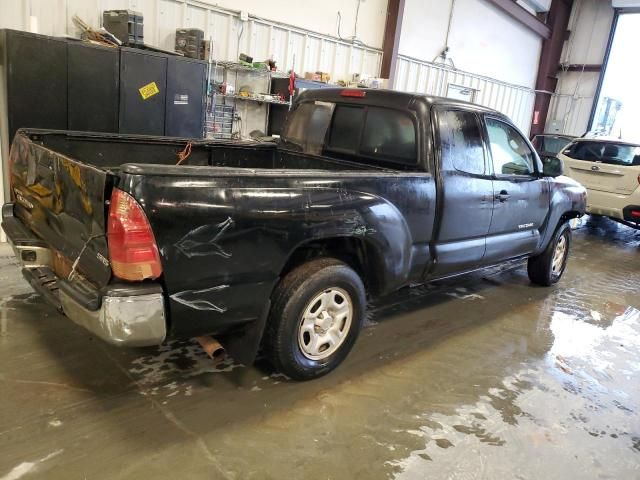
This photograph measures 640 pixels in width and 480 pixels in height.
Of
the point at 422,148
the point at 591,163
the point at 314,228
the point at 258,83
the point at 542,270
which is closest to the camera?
the point at 314,228

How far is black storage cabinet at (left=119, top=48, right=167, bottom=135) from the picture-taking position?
5438 millimetres

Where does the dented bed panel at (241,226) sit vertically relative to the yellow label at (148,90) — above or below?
below

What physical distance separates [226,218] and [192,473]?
116cm

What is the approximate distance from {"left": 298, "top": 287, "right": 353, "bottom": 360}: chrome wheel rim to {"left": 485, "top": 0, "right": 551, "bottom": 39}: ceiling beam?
11.8 m

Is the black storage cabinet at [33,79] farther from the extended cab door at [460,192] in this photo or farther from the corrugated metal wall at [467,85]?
the corrugated metal wall at [467,85]

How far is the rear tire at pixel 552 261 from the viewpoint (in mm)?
5336

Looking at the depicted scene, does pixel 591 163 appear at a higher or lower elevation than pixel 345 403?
higher

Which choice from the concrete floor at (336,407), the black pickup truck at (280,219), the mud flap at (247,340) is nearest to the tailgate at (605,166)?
the black pickup truck at (280,219)

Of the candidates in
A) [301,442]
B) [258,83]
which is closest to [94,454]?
[301,442]

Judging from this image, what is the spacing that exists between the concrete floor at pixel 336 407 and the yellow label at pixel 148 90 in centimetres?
249

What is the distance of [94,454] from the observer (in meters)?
2.31

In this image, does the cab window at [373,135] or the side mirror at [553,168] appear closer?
the cab window at [373,135]

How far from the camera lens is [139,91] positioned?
559 centimetres

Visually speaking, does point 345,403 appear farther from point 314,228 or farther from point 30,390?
point 30,390
